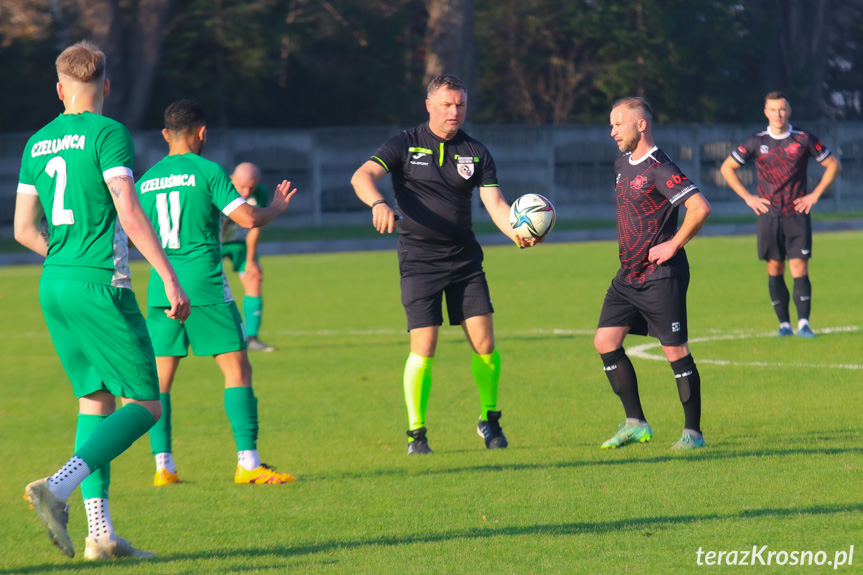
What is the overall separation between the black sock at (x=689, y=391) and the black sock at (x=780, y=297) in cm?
523

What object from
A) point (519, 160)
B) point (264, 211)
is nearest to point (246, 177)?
point (264, 211)

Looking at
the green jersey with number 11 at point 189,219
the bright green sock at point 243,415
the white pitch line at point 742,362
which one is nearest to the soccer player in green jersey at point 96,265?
the green jersey with number 11 at point 189,219

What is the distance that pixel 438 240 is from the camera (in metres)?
7.35

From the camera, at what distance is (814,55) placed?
47.6 meters

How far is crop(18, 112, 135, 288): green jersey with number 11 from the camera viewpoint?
4.87 metres

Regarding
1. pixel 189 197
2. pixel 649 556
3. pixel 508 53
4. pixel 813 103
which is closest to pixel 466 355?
pixel 189 197

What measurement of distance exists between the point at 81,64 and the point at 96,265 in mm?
843

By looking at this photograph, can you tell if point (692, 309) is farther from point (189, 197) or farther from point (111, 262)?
point (111, 262)

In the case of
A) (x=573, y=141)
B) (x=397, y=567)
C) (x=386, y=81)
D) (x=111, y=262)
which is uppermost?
(x=386, y=81)

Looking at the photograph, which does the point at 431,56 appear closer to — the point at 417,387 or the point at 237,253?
the point at 237,253

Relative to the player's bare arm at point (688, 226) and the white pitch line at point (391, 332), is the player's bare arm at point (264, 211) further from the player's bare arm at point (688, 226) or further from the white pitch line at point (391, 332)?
the white pitch line at point (391, 332)

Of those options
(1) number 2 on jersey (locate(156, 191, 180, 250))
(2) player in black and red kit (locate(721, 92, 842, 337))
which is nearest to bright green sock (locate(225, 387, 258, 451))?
(1) number 2 on jersey (locate(156, 191, 180, 250))

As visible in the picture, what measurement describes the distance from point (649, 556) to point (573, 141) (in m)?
33.8

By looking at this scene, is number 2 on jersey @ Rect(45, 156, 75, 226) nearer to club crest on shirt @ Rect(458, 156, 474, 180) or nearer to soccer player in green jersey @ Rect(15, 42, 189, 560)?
soccer player in green jersey @ Rect(15, 42, 189, 560)
